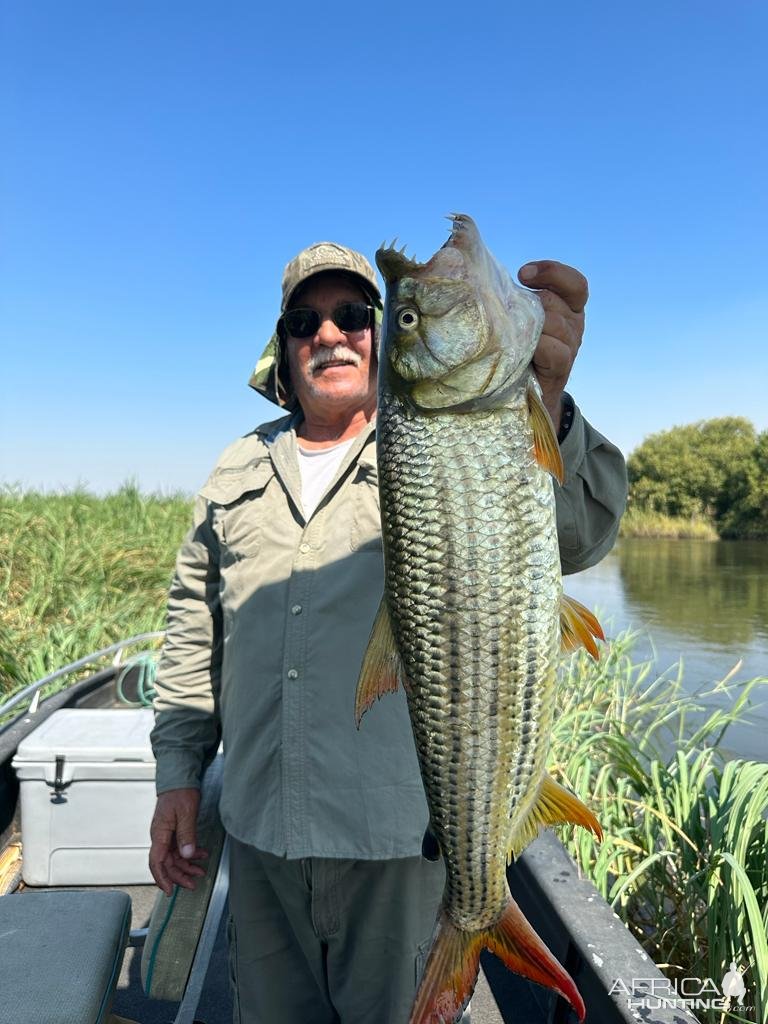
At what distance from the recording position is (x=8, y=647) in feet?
23.4

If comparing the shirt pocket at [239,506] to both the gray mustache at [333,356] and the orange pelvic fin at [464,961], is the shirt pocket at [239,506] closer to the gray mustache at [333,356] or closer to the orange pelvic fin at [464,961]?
the gray mustache at [333,356]

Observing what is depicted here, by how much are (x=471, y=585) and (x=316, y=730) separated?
948mm

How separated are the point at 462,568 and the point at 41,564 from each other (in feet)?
29.1

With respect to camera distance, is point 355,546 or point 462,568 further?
point 355,546

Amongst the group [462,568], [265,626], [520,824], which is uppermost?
[462,568]

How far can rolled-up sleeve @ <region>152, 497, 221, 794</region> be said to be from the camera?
265cm

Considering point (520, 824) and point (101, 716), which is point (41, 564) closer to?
point (101, 716)

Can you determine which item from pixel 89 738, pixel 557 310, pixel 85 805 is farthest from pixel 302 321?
pixel 85 805

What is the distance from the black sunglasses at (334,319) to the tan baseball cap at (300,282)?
0.29 ft

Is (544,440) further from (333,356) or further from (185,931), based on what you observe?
(185,931)

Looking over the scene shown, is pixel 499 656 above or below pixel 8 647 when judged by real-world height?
above

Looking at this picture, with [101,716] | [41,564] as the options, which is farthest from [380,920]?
[41,564]

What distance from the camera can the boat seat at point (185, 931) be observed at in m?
2.51

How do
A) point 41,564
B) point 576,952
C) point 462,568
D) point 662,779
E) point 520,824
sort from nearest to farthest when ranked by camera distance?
point 462,568, point 520,824, point 576,952, point 662,779, point 41,564
